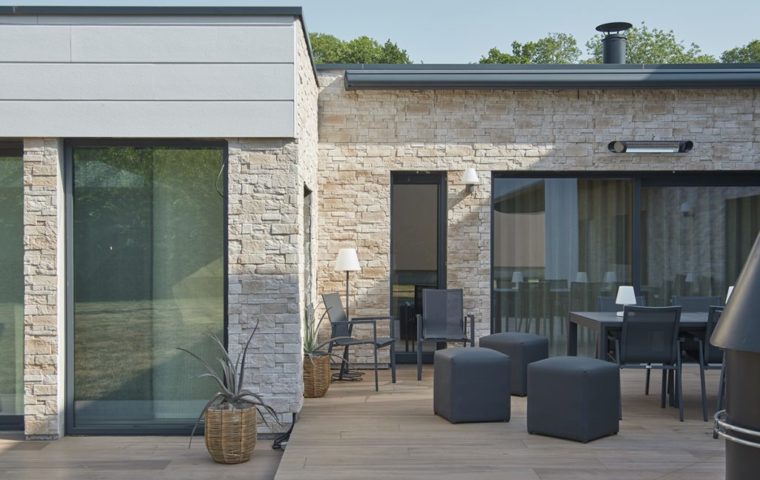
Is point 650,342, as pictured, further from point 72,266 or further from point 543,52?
point 543,52

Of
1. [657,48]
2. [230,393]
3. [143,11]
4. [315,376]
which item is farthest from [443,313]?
[657,48]

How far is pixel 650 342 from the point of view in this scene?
645 centimetres

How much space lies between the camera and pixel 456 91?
9125 millimetres

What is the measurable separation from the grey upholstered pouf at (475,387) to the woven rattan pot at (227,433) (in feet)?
5.52

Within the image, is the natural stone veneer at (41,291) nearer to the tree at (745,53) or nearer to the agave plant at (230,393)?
the agave plant at (230,393)

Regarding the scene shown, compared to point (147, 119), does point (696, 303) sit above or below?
below

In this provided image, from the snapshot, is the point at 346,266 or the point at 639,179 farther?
the point at 639,179

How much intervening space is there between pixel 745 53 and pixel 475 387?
1262 inches

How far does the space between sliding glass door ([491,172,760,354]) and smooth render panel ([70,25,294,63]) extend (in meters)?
4.04

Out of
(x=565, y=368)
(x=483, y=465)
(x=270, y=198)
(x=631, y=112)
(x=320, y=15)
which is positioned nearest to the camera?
(x=483, y=465)

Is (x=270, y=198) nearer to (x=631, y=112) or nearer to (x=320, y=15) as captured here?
(x=631, y=112)

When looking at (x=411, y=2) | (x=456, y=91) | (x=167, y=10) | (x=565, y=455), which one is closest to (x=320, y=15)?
(x=411, y=2)

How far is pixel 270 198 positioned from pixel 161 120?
100 centimetres

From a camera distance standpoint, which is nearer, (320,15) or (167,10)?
(167,10)
